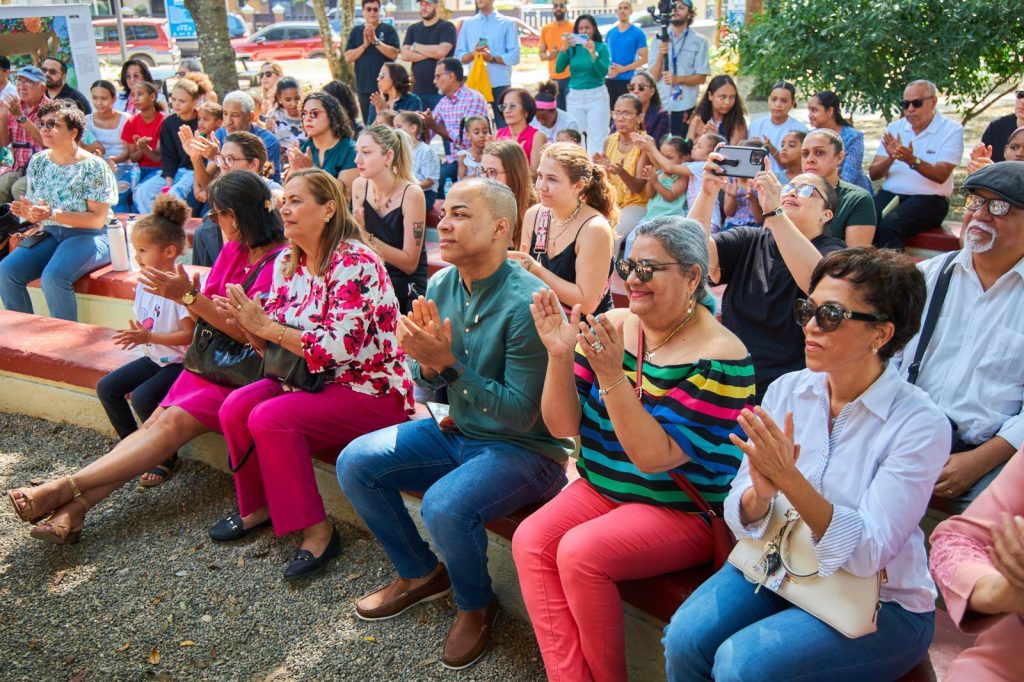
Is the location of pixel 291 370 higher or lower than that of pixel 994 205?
lower

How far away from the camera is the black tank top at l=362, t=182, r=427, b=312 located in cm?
534

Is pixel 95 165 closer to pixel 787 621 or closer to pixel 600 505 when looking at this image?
pixel 600 505

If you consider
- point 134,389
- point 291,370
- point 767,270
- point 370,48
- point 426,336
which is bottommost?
point 134,389

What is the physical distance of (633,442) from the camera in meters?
2.59

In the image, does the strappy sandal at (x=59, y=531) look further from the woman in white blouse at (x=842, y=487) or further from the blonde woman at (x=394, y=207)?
the woman in white blouse at (x=842, y=487)

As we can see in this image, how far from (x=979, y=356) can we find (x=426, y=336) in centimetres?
188

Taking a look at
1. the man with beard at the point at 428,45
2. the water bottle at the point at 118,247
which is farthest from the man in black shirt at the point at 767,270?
the man with beard at the point at 428,45

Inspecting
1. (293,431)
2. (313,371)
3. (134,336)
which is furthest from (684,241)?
(134,336)

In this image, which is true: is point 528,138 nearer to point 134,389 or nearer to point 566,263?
point 566,263

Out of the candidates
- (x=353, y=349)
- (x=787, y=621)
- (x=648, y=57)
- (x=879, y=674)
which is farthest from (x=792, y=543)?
(x=648, y=57)

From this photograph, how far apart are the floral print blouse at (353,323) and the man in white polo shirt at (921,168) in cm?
419

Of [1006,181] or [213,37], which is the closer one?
[1006,181]

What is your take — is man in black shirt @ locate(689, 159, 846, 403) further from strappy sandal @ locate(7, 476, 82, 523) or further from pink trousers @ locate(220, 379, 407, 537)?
strappy sandal @ locate(7, 476, 82, 523)

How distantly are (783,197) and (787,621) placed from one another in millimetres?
2190
